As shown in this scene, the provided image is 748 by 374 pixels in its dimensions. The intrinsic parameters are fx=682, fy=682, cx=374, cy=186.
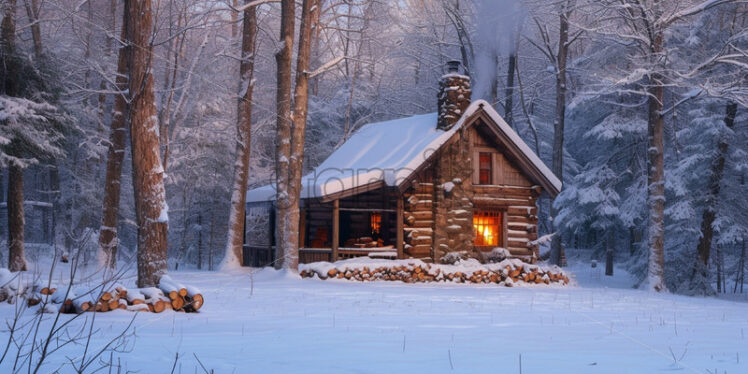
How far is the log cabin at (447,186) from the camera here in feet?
68.5

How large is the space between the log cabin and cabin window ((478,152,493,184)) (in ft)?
0.11

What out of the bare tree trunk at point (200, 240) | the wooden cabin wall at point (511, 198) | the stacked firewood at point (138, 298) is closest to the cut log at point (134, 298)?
the stacked firewood at point (138, 298)

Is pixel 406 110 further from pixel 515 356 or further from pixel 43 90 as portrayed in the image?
pixel 515 356

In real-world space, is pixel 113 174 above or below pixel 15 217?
above

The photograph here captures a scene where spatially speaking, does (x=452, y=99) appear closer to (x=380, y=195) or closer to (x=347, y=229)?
(x=380, y=195)

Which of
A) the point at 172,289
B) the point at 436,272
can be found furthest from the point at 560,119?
the point at 172,289

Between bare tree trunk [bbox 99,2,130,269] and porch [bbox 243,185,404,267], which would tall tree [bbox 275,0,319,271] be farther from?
bare tree trunk [bbox 99,2,130,269]

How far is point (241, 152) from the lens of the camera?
22438 millimetres

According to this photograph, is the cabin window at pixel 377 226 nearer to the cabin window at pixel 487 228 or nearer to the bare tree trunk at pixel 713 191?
the cabin window at pixel 487 228

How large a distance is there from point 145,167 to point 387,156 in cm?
1144

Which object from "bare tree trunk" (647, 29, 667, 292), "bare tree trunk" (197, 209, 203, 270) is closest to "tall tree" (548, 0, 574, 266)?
"bare tree trunk" (647, 29, 667, 292)

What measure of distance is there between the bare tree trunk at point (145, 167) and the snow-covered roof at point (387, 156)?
27.0ft

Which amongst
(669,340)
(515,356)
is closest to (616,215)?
(669,340)

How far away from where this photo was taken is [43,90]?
68.0 feet
